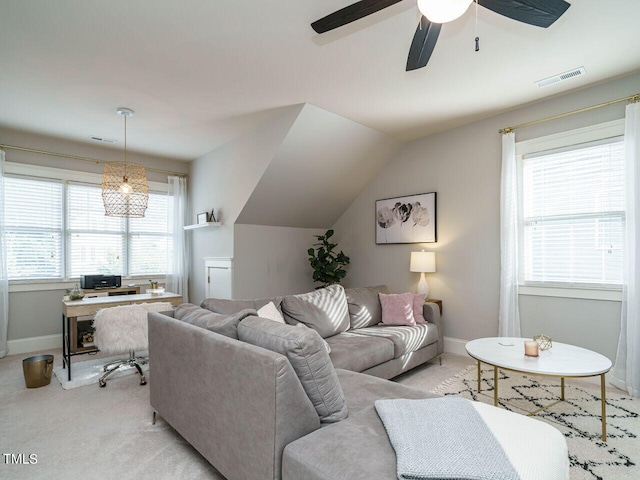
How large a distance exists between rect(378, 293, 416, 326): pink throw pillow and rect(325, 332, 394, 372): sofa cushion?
2.03ft

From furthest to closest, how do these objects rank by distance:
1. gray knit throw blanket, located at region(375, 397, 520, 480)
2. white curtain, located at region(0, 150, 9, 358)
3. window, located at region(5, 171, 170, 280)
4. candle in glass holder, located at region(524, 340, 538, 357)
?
1. window, located at region(5, 171, 170, 280)
2. white curtain, located at region(0, 150, 9, 358)
3. candle in glass holder, located at region(524, 340, 538, 357)
4. gray knit throw blanket, located at region(375, 397, 520, 480)

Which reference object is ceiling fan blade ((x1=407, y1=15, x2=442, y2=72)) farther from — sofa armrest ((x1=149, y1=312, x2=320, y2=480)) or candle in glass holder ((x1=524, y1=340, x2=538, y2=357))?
candle in glass holder ((x1=524, y1=340, x2=538, y2=357))

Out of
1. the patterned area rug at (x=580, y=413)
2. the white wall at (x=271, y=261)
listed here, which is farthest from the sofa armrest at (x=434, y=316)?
the white wall at (x=271, y=261)

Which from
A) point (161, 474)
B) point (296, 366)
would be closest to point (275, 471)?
point (296, 366)

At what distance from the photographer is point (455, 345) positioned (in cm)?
418

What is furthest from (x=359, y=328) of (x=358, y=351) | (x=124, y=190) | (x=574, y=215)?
(x=124, y=190)

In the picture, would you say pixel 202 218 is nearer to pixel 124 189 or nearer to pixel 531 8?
pixel 124 189

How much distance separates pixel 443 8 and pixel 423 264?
3173 millimetres

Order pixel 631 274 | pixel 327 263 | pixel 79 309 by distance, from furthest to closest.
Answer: pixel 327 263, pixel 79 309, pixel 631 274

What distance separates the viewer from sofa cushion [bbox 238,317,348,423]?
1471 millimetres

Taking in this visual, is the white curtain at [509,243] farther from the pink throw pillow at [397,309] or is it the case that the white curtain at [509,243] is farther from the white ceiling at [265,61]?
the pink throw pillow at [397,309]

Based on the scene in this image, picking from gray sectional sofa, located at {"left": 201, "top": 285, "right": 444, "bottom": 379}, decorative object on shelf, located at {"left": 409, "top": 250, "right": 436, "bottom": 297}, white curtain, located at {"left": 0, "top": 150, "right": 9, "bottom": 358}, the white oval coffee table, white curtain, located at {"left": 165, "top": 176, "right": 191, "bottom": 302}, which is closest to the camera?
the white oval coffee table

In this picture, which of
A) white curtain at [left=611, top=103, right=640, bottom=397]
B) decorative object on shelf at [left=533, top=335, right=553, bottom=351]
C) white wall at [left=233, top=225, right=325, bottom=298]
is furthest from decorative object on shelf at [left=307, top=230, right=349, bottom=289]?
white curtain at [left=611, top=103, right=640, bottom=397]

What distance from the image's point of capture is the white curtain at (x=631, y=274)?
2902 mm
